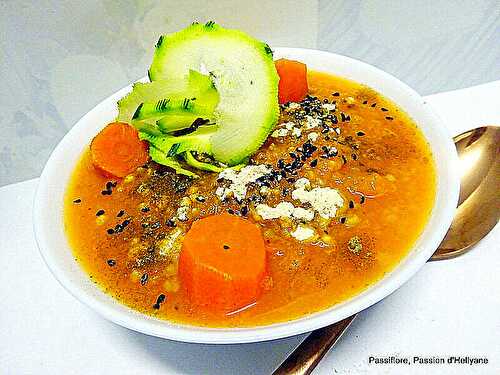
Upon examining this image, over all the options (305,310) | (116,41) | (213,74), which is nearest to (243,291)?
(305,310)

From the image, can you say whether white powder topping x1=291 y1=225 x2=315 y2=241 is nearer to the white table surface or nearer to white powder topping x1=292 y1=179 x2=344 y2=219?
white powder topping x1=292 y1=179 x2=344 y2=219

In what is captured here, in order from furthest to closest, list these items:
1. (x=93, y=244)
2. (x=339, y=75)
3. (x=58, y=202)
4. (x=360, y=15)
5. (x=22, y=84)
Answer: (x=360, y=15) < (x=22, y=84) < (x=339, y=75) < (x=58, y=202) < (x=93, y=244)

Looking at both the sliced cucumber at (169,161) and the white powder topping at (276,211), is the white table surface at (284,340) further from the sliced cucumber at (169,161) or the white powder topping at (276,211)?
the sliced cucumber at (169,161)

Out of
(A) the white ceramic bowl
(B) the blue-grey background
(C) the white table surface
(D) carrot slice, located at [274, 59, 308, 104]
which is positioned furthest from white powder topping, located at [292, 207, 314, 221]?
(B) the blue-grey background

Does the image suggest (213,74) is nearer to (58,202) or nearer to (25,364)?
(58,202)

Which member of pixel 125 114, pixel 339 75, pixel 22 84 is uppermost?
pixel 339 75

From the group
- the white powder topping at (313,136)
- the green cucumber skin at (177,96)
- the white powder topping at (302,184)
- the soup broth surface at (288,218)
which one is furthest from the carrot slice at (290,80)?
the white powder topping at (302,184)
